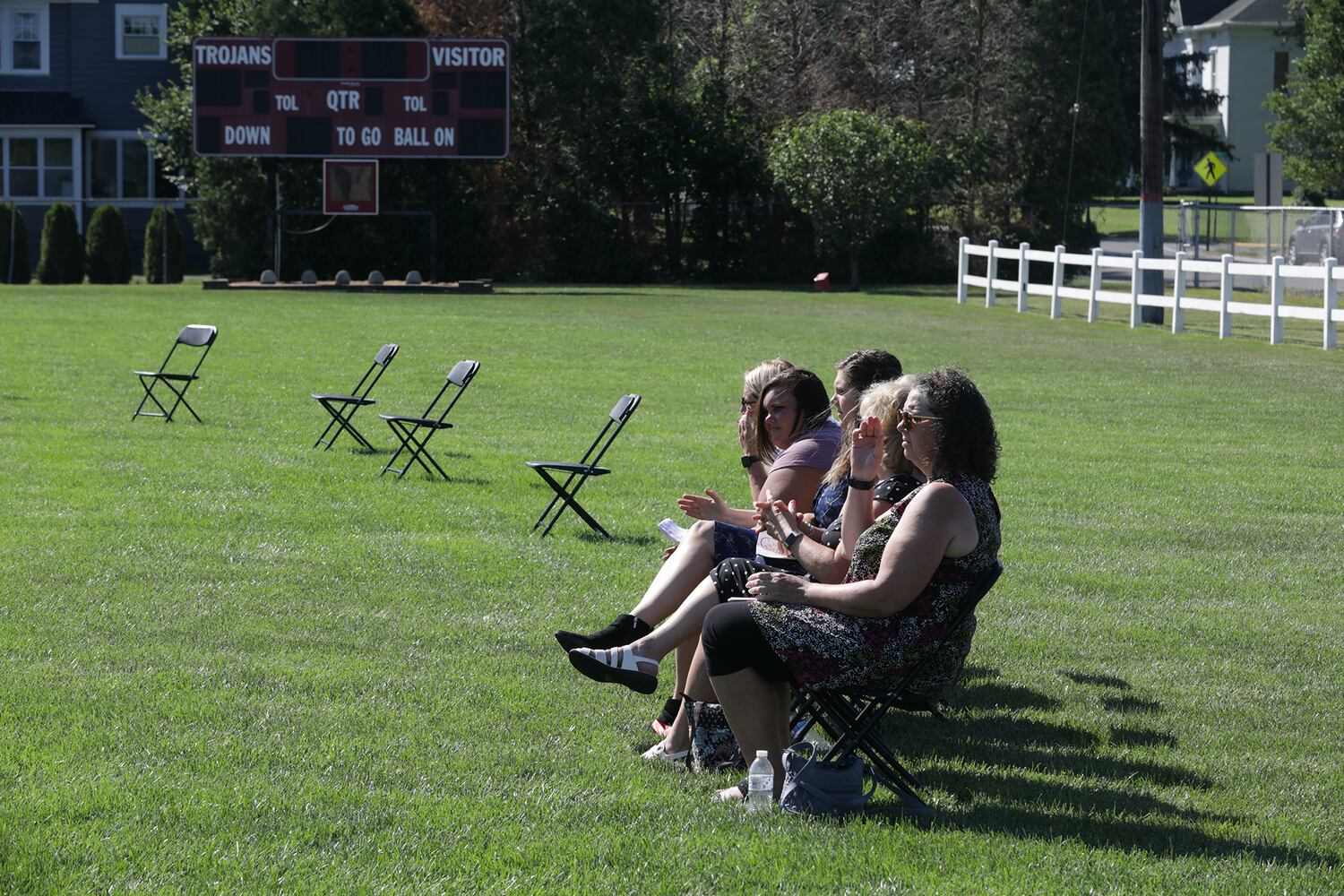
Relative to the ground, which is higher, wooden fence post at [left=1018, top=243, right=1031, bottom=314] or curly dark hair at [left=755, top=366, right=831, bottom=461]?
wooden fence post at [left=1018, top=243, right=1031, bottom=314]

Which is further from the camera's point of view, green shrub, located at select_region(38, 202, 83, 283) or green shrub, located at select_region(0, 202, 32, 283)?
green shrub, located at select_region(0, 202, 32, 283)

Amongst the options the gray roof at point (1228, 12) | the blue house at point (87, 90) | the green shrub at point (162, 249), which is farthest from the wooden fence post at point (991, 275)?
the gray roof at point (1228, 12)

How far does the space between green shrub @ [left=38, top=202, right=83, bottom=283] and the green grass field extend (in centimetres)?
2526

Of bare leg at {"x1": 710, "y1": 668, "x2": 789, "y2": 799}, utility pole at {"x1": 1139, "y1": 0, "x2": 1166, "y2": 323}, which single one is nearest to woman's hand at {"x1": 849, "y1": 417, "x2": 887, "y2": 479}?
bare leg at {"x1": 710, "y1": 668, "x2": 789, "y2": 799}

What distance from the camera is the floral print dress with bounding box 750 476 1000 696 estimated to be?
5125mm

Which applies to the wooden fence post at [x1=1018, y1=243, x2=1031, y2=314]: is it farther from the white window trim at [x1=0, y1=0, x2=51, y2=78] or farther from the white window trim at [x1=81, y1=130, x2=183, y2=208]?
the white window trim at [x1=0, y1=0, x2=51, y2=78]

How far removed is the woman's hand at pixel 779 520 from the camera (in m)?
5.54

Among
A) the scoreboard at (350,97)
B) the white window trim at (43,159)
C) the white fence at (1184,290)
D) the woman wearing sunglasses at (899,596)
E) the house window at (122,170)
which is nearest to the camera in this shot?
the woman wearing sunglasses at (899,596)

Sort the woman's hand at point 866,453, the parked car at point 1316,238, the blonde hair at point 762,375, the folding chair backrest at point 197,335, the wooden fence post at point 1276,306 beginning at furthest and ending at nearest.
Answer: the parked car at point 1316,238 → the wooden fence post at point 1276,306 → the folding chair backrest at point 197,335 → the blonde hair at point 762,375 → the woman's hand at point 866,453

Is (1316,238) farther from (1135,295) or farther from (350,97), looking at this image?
(350,97)

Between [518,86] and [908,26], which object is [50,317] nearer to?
[518,86]

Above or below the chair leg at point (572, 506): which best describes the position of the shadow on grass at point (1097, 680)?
below

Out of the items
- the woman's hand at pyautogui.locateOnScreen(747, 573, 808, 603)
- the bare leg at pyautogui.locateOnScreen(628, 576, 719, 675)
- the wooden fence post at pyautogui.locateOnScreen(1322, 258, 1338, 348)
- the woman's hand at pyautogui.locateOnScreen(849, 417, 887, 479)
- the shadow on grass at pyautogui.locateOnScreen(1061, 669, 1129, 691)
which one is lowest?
the shadow on grass at pyautogui.locateOnScreen(1061, 669, 1129, 691)

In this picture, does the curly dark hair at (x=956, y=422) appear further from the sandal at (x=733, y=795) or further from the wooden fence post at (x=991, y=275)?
the wooden fence post at (x=991, y=275)
